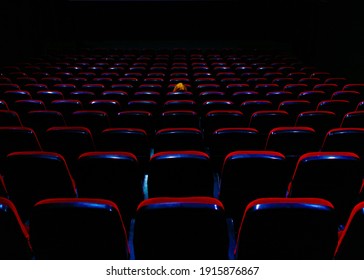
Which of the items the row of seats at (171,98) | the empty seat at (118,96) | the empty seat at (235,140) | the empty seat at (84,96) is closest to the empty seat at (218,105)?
the row of seats at (171,98)

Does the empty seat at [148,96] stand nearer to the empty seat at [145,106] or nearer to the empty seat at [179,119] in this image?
the empty seat at [145,106]

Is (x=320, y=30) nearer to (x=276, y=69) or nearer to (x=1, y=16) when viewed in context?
(x=276, y=69)

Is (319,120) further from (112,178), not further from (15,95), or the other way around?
(15,95)

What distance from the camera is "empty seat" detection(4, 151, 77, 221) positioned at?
6.76ft

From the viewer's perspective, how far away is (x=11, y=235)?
147cm

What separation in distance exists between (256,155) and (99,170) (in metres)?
0.98

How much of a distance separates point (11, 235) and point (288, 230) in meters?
1.22

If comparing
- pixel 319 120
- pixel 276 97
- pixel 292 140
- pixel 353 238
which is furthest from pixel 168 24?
pixel 353 238

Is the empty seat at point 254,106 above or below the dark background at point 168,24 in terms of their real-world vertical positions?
below

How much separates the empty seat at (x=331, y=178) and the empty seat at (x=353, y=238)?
0.57 meters

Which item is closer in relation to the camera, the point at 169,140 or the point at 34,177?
the point at 34,177

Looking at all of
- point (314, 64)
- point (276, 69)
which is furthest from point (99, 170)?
point (314, 64)

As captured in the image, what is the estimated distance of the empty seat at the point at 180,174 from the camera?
2037mm

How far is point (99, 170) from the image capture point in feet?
6.84
